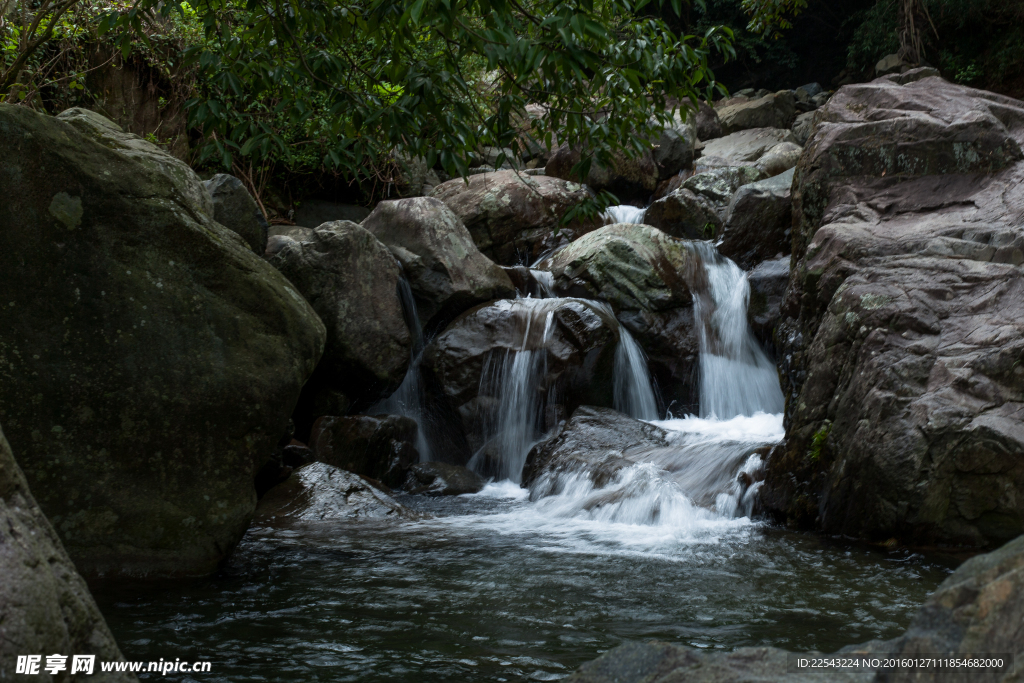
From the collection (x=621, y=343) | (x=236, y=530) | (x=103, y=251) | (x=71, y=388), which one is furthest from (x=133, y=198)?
(x=621, y=343)

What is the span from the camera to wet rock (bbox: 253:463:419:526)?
592 centimetres

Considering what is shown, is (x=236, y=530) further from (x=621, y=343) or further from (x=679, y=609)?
(x=621, y=343)

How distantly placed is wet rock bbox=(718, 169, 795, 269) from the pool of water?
20.6ft

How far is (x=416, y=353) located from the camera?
965 cm

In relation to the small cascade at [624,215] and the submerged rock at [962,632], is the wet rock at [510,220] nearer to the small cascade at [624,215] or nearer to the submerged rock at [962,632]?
the small cascade at [624,215]

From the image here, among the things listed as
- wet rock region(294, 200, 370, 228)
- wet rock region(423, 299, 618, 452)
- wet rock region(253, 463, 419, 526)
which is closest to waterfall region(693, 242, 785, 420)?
wet rock region(423, 299, 618, 452)

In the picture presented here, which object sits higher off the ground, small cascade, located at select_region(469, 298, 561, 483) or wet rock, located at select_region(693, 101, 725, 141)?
wet rock, located at select_region(693, 101, 725, 141)

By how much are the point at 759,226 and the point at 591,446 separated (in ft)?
16.8

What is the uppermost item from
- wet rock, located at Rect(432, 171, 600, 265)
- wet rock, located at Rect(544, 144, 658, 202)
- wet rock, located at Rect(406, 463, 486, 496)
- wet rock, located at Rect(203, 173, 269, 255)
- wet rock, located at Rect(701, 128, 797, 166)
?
wet rock, located at Rect(701, 128, 797, 166)

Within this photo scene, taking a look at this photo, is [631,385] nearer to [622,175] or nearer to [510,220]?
[510,220]

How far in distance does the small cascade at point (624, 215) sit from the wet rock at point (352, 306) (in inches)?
220

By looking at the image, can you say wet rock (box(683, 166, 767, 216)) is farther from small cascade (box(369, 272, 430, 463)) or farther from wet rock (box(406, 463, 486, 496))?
wet rock (box(406, 463, 486, 496))

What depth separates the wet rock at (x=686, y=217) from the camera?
12.6 m

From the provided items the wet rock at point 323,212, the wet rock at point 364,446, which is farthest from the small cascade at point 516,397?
the wet rock at point 323,212
